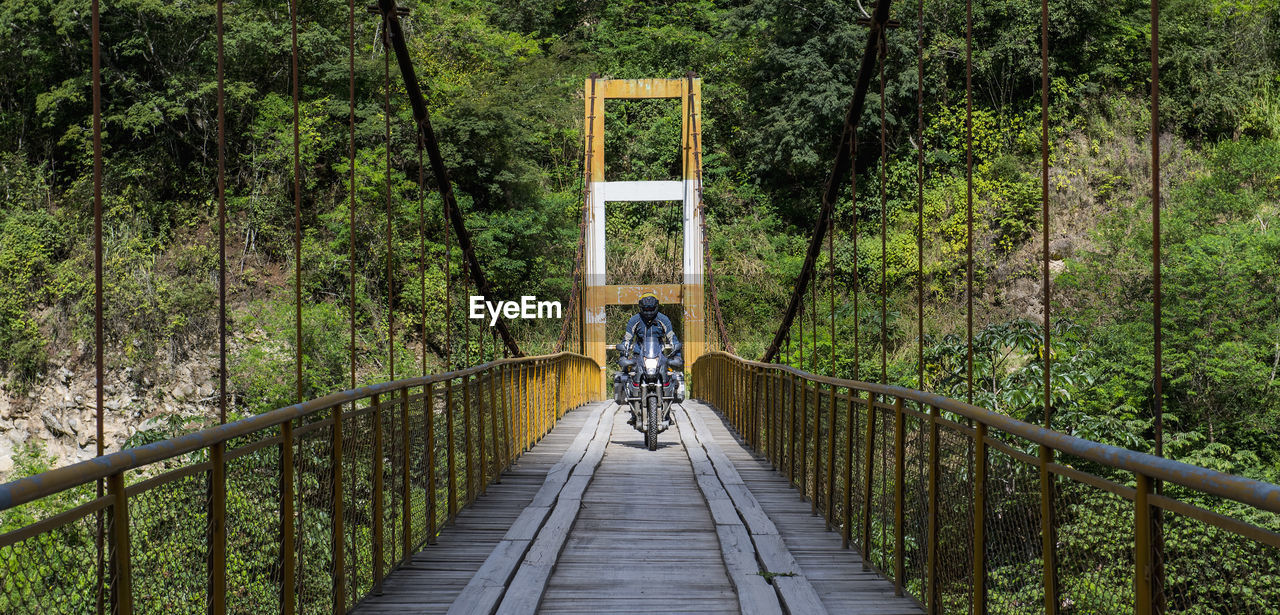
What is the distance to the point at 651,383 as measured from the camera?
27.8 ft

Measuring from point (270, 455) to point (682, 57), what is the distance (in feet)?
93.7

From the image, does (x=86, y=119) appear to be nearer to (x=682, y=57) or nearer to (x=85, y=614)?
(x=682, y=57)

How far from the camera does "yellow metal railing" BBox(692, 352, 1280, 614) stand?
1.69 m

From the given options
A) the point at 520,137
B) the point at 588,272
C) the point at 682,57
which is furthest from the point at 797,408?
the point at 682,57

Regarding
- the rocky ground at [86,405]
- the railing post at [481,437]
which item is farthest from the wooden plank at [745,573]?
the rocky ground at [86,405]

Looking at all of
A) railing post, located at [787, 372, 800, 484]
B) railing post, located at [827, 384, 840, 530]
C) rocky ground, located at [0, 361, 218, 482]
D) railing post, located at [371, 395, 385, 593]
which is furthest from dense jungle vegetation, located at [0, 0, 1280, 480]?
railing post, located at [371, 395, 385, 593]

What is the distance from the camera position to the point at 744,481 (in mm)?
6520

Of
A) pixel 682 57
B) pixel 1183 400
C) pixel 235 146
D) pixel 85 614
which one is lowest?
pixel 1183 400

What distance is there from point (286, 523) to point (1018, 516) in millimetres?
1944

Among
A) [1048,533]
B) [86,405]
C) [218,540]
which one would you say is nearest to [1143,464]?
[1048,533]

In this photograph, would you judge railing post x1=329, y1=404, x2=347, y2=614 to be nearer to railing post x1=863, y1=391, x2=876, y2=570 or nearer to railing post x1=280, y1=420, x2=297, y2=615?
railing post x1=280, y1=420, x2=297, y2=615

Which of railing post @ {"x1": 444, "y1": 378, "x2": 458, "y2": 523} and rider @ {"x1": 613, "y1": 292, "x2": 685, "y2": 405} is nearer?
railing post @ {"x1": 444, "y1": 378, "x2": 458, "y2": 523}

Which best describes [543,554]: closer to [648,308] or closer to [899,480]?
[899,480]

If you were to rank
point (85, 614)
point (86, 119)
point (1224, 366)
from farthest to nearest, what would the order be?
point (86, 119), point (1224, 366), point (85, 614)
